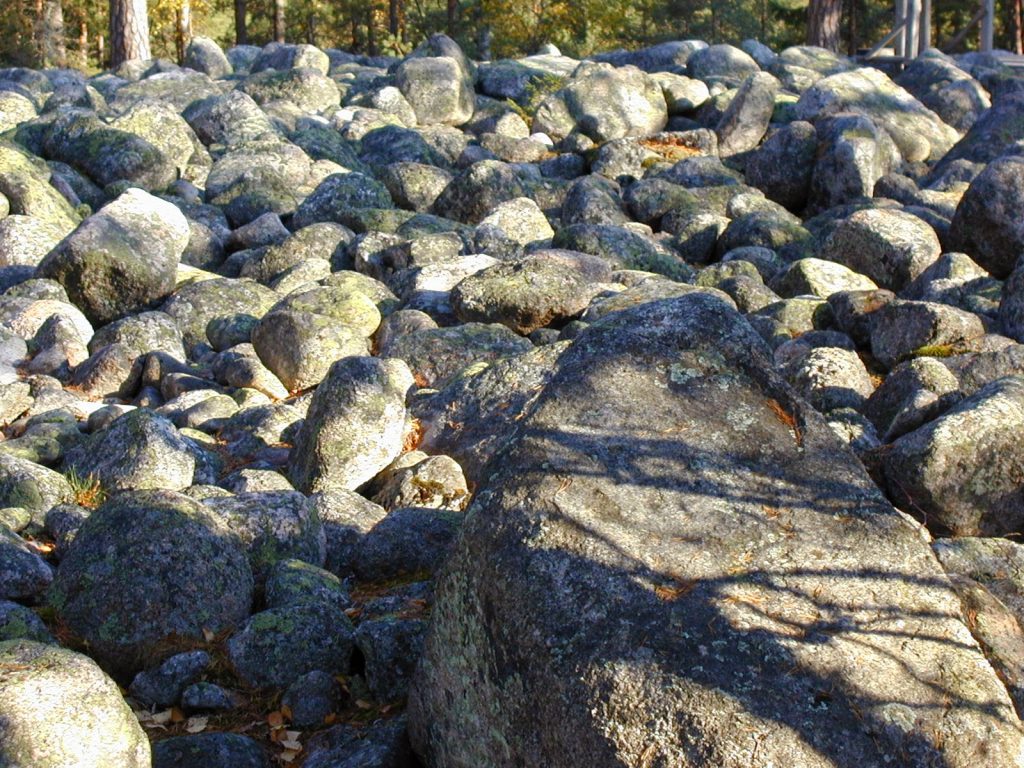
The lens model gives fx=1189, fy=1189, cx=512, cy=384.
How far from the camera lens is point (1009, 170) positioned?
43.7 ft

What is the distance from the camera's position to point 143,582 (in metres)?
5.45

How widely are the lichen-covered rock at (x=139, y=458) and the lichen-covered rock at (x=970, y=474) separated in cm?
449

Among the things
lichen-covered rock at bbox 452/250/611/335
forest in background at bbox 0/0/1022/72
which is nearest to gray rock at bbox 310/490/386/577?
lichen-covered rock at bbox 452/250/611/335

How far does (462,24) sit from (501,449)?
32762 mm

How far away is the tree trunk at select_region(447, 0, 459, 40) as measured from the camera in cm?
3362

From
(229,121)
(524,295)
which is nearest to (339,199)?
(229,121)

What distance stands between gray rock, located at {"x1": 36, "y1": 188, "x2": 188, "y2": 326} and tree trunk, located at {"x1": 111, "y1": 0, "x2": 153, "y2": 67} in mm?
13605

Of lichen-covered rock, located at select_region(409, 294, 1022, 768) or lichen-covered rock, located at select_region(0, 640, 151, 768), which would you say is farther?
lichen-covered rock, located at select_region(0, 640, 151, 768)

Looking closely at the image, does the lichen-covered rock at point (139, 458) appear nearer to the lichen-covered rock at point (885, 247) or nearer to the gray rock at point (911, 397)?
the gray rock at point (911, 397)

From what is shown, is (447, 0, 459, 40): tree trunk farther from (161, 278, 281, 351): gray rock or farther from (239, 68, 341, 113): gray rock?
(161, 278, 281, 351): gray rock

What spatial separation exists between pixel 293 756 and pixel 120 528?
5.01 feet

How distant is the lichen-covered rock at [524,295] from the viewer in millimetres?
11125

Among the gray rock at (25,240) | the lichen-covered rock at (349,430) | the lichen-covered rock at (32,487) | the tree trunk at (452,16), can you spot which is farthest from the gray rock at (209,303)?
the tree trunk at (452,16)

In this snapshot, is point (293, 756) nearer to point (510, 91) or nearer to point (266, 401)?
point (266, 401)
